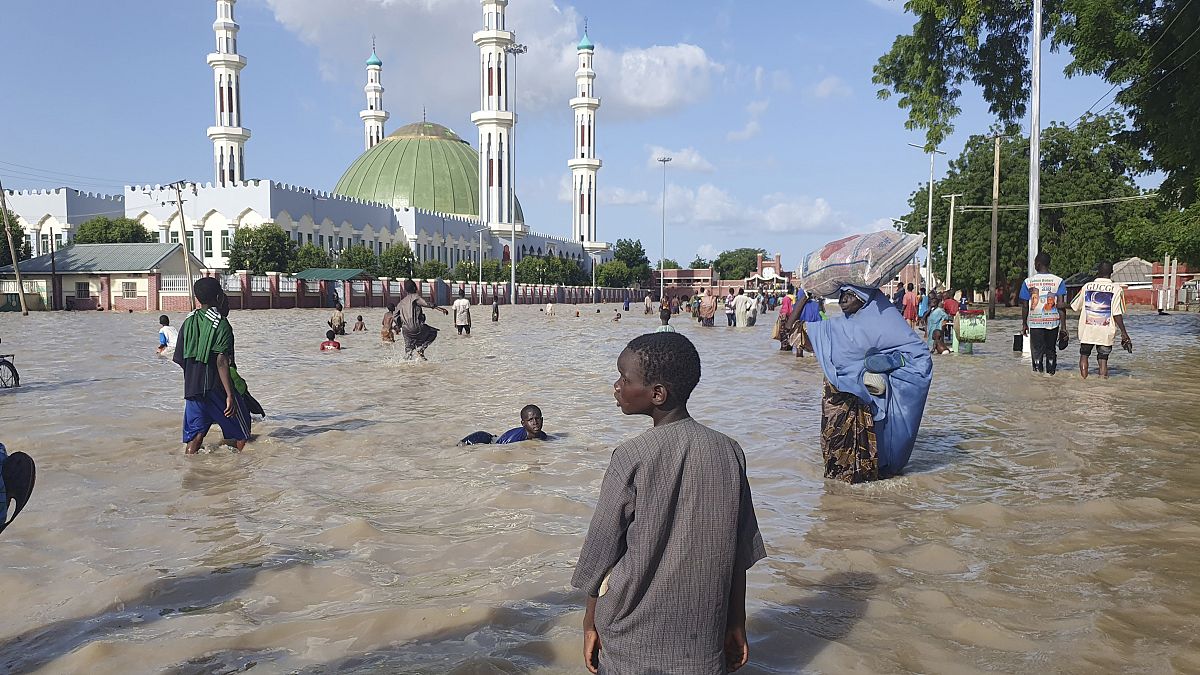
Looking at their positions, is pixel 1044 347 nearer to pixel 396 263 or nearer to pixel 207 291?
pixel 207 291

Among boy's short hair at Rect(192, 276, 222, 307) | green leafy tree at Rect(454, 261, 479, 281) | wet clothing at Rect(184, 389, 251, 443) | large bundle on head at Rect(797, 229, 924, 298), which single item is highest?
green leafy tree at Rect(454, 261, 479, 281)

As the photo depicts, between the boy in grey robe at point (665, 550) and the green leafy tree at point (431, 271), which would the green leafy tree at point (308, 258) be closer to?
the green leafy tree at point (431, 271)

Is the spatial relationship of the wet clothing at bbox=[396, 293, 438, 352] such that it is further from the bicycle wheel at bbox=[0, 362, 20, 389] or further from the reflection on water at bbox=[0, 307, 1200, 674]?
the bicycle wheel at bbox=[0, 362, 20, 389]

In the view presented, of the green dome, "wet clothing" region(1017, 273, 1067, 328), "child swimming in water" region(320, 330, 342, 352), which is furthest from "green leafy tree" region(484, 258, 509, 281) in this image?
"wet clothing" region(1017, 273, 1067, 328)

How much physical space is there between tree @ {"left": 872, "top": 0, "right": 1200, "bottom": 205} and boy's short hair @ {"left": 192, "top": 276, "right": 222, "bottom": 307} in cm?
1316

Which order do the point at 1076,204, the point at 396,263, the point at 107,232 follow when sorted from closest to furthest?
1. the point at 1076,204
2. the point at 107,232
3. the point at 396,263

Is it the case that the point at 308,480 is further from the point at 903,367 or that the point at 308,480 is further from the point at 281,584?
the point at 903,367

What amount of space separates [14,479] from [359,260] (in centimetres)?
5986

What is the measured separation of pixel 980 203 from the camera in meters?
43.3

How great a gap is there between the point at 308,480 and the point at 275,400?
4521mm

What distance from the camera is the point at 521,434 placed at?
7.68 m

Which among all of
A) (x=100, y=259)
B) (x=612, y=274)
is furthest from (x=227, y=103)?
(x=612, y=274)

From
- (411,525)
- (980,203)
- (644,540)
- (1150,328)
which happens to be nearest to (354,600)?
(411,525)

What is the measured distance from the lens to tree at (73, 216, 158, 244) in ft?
177
